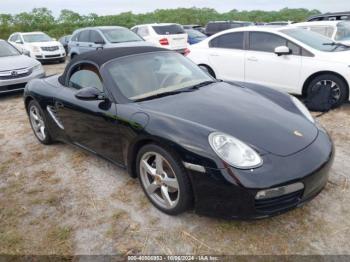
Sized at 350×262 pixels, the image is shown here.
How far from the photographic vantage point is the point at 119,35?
11.0 meters

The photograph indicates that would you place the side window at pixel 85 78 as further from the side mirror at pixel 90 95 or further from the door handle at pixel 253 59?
the door handle at pixel 253 59

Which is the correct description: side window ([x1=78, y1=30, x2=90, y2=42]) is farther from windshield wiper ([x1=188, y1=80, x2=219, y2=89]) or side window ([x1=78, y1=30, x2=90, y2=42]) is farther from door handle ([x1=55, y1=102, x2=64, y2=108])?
windshield wiper ([x1=188, y1=80, x2=219, y2=89])

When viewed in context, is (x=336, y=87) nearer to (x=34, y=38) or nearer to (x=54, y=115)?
(x=54, y=115)

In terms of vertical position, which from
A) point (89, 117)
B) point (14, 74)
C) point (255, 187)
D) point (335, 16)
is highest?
point (335, 16)

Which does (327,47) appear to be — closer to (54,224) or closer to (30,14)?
(54,224)

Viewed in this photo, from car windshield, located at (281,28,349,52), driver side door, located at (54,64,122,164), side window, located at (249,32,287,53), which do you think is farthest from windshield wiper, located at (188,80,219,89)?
car windshield, located at (281,28,349,52)

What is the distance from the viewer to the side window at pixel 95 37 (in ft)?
36.0

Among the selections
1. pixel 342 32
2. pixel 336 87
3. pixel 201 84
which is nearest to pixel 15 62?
pixel 201 84

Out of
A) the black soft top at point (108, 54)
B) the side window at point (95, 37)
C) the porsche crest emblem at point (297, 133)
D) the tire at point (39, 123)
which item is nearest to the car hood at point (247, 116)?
the porsche crest emblem at point (297, 133)

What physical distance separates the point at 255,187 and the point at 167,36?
11.4 m

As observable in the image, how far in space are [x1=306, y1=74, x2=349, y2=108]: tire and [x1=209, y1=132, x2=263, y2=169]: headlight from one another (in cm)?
387

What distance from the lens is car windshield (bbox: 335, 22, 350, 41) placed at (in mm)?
8227

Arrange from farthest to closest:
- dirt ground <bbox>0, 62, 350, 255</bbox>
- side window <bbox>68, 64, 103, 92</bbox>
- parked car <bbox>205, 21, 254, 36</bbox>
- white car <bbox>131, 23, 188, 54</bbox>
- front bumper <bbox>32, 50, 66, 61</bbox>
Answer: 1. parked car <bbox>205, 21, 254, 36</bbox>
2. front bumper <bbox>32, 50, 66, 61</bbox>
3. white car <bbox>131, 23, 188, 54</bbox>
4. side window <bbox>68, 64, 103, 92</bbox>
5. dirt ground <bbox>0, 62, 350, 255</bbox>

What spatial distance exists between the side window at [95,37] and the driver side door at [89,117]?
7512 mm
